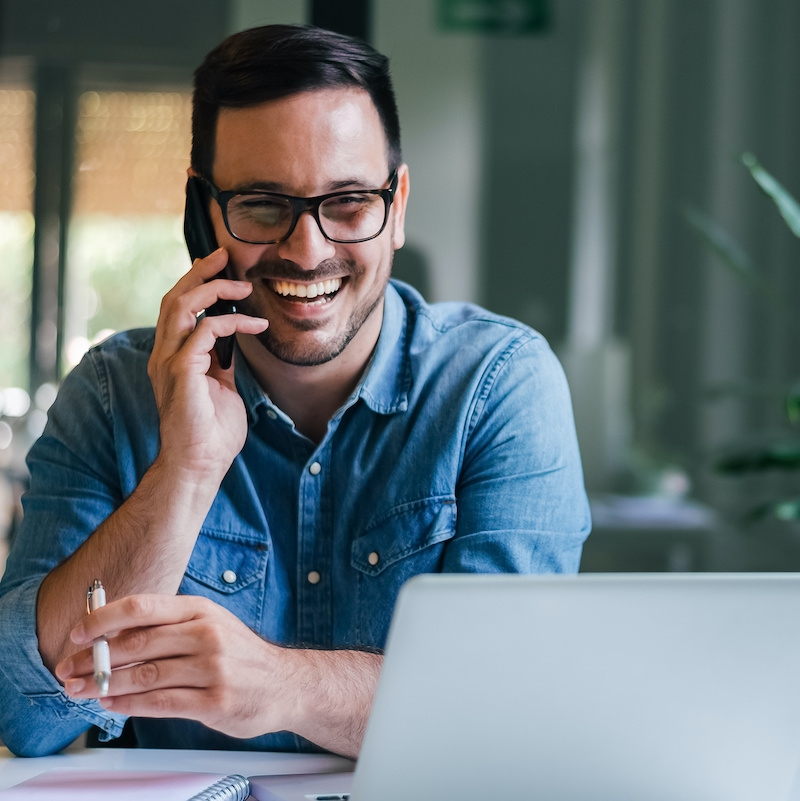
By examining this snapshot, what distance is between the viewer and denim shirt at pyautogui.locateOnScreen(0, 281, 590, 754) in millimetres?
1191

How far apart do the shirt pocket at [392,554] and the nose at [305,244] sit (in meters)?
0.37

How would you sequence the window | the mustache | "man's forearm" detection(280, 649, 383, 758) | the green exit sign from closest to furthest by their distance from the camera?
"man's forearm" detection(280, 649, 383, 758)
the mustache
the green exit sign
the window

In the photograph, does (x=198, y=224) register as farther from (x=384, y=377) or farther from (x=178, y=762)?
(x=178, y=762)

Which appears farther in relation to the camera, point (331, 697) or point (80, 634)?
point (331, 697)

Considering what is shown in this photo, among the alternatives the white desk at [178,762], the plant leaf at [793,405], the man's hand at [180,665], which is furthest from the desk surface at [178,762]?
the plant leaf at [793,405]

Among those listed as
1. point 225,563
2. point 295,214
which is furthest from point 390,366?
point 225,563

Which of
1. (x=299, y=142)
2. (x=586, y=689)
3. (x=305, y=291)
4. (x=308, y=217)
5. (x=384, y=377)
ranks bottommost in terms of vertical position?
(x=586, y=689)

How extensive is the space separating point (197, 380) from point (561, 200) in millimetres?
1657

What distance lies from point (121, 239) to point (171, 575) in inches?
71.5

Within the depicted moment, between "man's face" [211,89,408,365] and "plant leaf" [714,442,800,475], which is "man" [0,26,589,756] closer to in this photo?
"man's face" [211,89,408,365]

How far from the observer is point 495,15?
253cm

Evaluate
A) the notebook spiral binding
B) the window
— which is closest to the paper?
the notebook spiral binding

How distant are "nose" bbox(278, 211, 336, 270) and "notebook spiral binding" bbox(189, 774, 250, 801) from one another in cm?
68

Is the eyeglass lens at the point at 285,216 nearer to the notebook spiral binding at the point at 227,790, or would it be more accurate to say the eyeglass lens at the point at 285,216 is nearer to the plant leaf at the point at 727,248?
the notebook spiral binding at the point at 227,790
